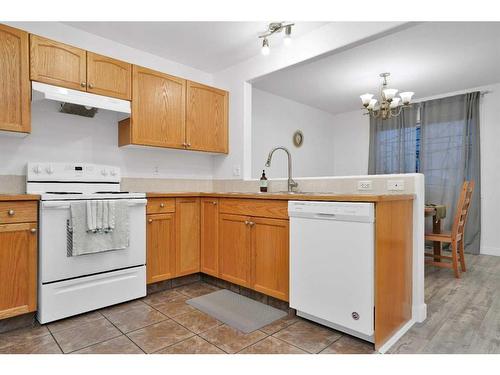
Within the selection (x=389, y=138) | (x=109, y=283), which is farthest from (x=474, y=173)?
(x=109, y=283)

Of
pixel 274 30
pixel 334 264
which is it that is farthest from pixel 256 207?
pixel 274 30

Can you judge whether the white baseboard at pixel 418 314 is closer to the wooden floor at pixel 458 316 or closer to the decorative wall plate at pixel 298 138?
the wooden floor at pixel 458 316

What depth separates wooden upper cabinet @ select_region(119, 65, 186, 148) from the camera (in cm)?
283

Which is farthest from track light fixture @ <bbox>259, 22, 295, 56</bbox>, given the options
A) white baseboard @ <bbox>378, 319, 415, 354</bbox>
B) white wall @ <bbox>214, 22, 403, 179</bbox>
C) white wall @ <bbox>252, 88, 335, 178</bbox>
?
white baseboard @ <bbox>378, 319, 415, 354</bbox>

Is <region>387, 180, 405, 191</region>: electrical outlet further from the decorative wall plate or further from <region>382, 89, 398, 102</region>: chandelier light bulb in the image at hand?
the decorative wall plate

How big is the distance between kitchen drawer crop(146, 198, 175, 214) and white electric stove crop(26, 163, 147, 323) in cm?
11

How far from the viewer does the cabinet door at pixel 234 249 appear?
2.57 m

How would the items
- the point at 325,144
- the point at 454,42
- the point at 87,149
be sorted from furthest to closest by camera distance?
1. the point at 325,144
2. the point at 454,42
3. the point at 87,149

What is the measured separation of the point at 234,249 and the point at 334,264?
3.42 feet

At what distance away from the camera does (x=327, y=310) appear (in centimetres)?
193

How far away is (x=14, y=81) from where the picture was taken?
220 cm
